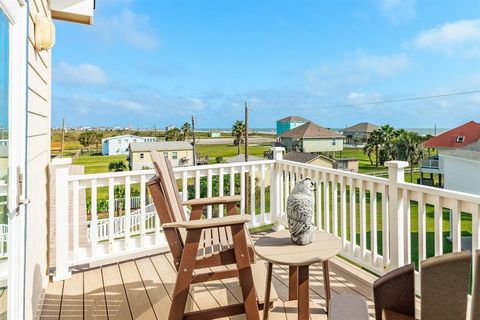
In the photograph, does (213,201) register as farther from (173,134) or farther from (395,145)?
(395,145)

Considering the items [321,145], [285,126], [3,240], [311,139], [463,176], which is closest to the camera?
[3,240]

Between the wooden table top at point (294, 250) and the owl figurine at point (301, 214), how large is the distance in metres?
0.06

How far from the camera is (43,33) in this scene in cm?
237

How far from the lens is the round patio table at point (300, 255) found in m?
1.99

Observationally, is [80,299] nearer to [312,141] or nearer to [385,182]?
[385,182]

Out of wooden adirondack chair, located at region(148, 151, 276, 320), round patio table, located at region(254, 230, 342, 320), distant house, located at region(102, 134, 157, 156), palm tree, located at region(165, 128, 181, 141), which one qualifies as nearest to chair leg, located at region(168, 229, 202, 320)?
wooden adirondack chair, located at region(148, 151, 276, 320)

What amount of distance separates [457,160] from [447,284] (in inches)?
334

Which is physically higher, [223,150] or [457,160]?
[223,150]

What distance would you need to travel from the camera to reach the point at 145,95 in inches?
1566

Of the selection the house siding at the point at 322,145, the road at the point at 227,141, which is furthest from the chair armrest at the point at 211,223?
the house siding at the point at 322,145

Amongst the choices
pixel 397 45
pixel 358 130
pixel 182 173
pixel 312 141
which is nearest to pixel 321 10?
pixel 397 45

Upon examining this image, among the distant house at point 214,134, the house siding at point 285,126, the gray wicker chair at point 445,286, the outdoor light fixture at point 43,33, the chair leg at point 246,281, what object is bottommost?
the chair leg at point 246,281

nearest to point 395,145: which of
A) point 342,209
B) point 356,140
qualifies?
point 356,140

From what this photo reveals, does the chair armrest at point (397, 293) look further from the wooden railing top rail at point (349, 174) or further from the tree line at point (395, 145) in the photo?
the tree line at point (395, 145)
